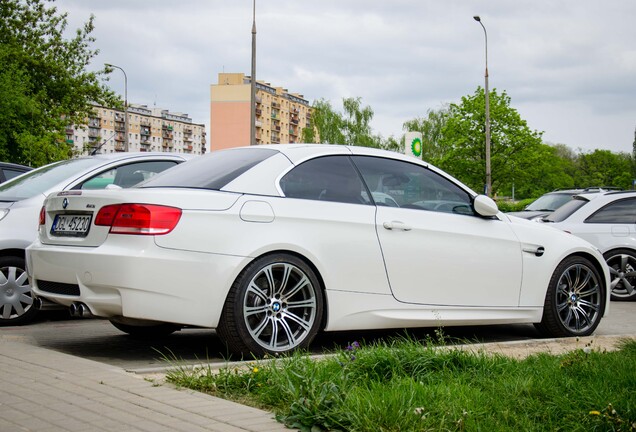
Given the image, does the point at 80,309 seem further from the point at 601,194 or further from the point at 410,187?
the point at 601,194

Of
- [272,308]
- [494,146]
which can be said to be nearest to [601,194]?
[272,308]

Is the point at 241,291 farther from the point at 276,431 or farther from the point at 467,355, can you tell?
the point at 276,431

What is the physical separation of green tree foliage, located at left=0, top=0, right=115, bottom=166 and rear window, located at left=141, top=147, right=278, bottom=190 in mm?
39820

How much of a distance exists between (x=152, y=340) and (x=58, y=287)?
49.1 inches

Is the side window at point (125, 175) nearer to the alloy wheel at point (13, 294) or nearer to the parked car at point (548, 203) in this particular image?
the alloy wheel at point (13, 294)

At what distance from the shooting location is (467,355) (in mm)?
5562

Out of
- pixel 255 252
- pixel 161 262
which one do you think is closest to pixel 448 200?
pixel 255 252

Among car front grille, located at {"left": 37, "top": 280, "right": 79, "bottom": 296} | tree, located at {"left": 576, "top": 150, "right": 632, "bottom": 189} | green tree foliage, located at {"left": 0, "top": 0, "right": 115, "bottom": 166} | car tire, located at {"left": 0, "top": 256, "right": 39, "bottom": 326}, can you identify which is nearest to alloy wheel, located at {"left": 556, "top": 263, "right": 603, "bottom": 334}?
car front grille, located at {"left": 37, "top": 280, "right": 79, "bottom": 296}

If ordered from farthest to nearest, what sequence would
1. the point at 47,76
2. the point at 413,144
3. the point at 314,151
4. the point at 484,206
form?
1. the point at 47,76
2. the point at 413,144
3. the point at 484,206
4. the point at 314,151

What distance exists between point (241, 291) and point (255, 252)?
0.94ft

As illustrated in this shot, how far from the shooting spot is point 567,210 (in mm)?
13617

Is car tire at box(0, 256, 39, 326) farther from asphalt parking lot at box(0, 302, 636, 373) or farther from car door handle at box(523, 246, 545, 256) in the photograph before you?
car door handle at box(523, 246, 545, 256)

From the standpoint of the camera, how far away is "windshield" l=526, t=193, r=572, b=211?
1597 centimetres

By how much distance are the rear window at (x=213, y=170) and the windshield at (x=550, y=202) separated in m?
9.64
